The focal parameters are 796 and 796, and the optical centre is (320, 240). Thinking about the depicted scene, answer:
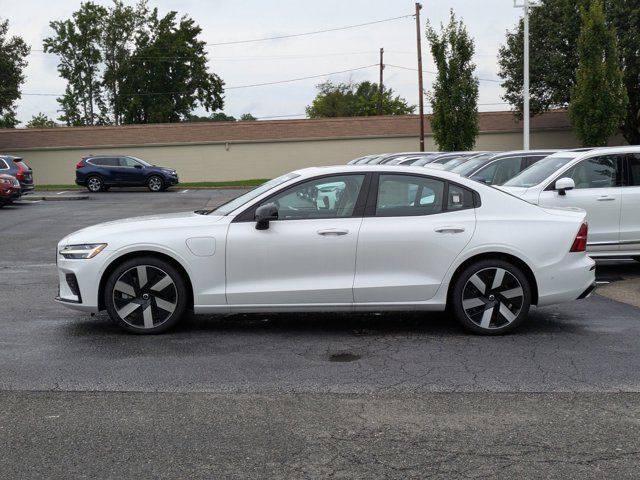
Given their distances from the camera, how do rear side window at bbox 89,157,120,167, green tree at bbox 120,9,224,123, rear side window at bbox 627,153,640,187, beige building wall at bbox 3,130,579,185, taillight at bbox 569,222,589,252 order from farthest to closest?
green tree at bbox 120,9,224,123 → beige building wall at bbox 3,130,579,185 → rear side window at bbox 89,157,120,167 → rear side window at bbox 627,153,640,187 → taillight at bbox 569,222,589,252

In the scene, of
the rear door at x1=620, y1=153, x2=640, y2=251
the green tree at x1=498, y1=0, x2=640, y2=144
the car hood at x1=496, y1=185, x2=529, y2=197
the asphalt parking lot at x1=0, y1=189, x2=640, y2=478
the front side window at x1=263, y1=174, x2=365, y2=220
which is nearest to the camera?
the asphalt parking lot at x1=0, y1=189, x2=640, y2=478

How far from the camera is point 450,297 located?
7305 millimetres

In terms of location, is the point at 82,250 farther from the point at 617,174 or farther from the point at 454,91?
the point at 454,91

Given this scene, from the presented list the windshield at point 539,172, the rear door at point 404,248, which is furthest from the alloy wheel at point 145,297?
the windshield at point 539,172

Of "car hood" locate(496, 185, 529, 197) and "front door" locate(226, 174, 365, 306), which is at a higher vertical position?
"car hood" locate(496, 185, 529, 197)

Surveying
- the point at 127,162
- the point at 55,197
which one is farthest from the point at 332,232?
the point at 127,162

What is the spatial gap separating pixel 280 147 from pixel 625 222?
3850 centimetres

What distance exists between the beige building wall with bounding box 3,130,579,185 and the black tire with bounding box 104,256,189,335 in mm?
40770

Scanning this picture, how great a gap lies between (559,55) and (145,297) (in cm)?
3859

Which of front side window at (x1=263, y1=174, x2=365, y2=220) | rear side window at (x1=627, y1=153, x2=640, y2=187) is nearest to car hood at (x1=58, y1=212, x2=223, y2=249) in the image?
front side window at (x1=263, y1=174, x2=365, y2=220)

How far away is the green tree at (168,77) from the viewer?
222 ft

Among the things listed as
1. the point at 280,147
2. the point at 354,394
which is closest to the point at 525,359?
the point at 354,394

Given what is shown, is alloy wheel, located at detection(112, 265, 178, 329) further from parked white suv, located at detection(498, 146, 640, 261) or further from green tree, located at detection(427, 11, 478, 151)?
green tree, located at detection(427, 11, 478, 151)

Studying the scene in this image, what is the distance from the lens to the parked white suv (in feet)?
35.2
